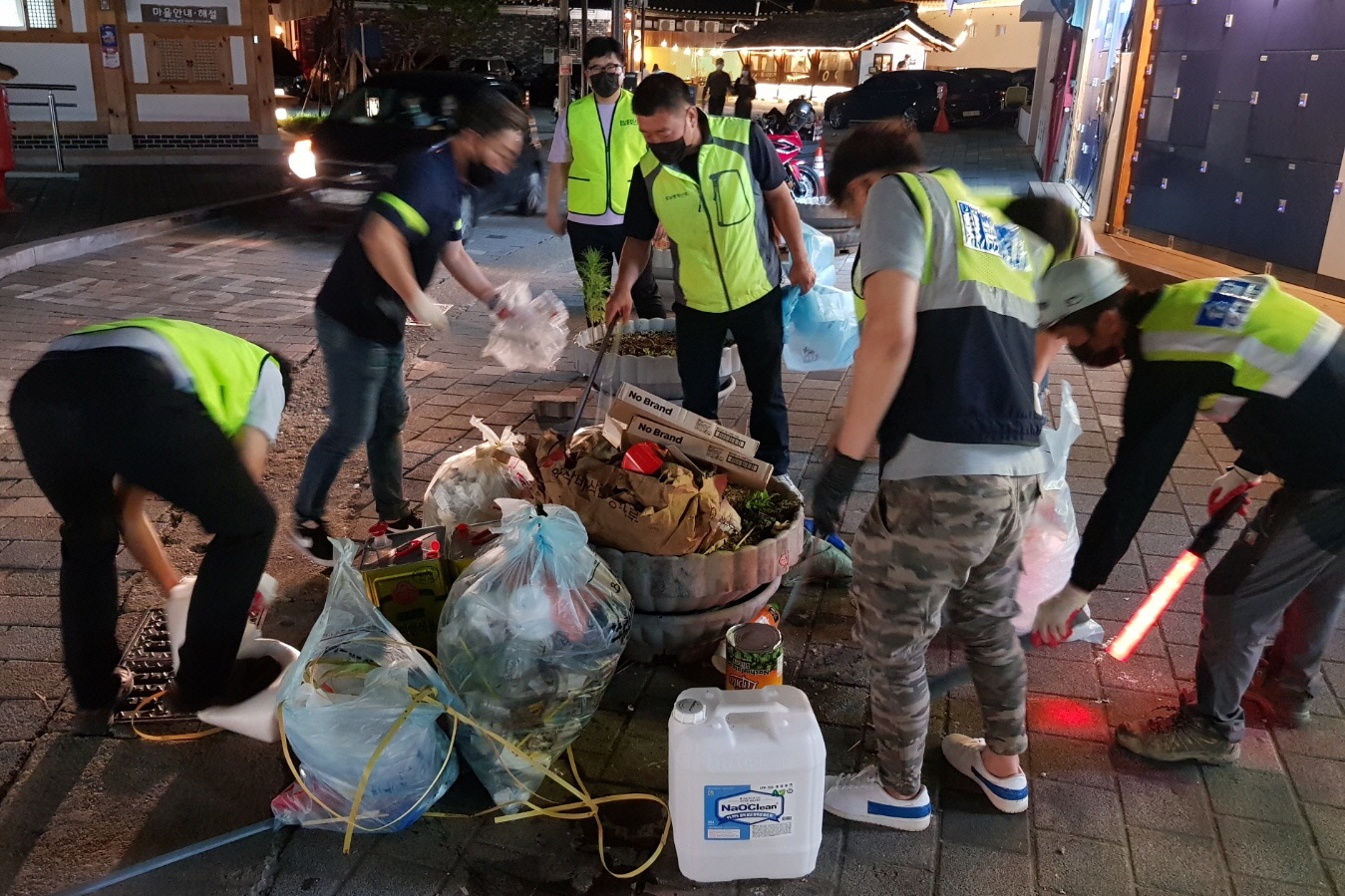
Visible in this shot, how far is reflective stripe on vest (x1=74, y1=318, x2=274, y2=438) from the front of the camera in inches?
101

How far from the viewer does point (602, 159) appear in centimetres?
596

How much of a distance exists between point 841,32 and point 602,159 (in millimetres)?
37190

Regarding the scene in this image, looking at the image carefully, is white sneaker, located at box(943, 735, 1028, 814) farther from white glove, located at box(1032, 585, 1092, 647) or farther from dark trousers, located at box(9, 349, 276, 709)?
dark trousers, located at box(9, 349, 276, 709)

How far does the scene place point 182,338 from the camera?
102 inches

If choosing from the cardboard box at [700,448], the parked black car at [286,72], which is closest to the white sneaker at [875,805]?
the cardboard box at [700,448]

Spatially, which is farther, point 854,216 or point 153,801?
point 153,801

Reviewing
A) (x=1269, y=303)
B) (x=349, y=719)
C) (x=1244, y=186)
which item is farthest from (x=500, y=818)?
(x=1244, y=186)

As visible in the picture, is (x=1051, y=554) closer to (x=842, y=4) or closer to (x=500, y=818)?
(x=500, y=818)

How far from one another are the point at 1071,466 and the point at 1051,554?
199 cm

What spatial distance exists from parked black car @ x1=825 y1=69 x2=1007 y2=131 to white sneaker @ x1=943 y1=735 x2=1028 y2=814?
26197mm

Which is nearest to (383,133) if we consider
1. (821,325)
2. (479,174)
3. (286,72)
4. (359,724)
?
(821,325)

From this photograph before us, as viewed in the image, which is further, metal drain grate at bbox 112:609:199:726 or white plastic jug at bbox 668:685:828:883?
metal drain grate at bbox 112:609:199:726

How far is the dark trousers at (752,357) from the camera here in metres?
4.27

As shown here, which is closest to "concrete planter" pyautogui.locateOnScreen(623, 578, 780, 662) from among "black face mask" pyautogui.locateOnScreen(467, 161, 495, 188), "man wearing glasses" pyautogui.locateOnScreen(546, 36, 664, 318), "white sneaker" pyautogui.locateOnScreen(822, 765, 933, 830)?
"white sneaker" pyautogui.locateOnScreen(822, 765, 933, 830)
